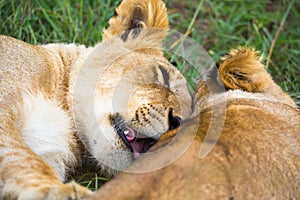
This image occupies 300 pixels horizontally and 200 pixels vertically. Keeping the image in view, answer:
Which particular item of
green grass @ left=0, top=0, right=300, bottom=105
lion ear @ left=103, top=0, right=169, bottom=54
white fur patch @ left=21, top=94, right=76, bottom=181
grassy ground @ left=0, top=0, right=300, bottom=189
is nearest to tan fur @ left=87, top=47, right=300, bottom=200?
white fur patch @ left=21, top=94, right=76, bottom=181

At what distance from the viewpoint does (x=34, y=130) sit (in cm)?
325

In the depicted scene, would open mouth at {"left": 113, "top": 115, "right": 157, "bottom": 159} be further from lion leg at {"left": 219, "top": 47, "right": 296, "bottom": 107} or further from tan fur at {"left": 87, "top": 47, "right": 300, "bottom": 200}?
lion leg at {"left": 219, "top": 47, "right": 296, "bottom": 107}

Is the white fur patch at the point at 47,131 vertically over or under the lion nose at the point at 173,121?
under

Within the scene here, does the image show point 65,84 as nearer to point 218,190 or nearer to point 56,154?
point 56,154

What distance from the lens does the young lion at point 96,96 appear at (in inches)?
126

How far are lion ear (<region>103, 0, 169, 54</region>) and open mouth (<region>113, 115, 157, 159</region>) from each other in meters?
0.77

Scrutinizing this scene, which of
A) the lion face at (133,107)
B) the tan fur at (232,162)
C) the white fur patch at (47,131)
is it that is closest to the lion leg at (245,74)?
the lion face at (133,107)

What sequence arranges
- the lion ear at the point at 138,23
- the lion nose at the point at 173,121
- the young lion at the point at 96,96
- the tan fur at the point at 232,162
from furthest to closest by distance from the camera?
1. the lion ear at the point at 138,23
2. the young lion at the point at 96,96
3. the lion nose at the point at 173,121
4. the tan fur at the point at 232,162

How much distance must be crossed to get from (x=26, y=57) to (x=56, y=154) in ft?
2.04

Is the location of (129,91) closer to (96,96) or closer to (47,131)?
(96,96)

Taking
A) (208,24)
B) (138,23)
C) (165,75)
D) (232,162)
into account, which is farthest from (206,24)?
(232,162)

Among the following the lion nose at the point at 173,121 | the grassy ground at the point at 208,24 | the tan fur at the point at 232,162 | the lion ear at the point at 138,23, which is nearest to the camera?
the tan fur at the point at 232,162

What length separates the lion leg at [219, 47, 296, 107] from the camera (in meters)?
3.51

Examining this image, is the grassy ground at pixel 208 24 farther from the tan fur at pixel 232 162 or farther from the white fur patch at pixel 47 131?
the tan fur at pixel 232 162
